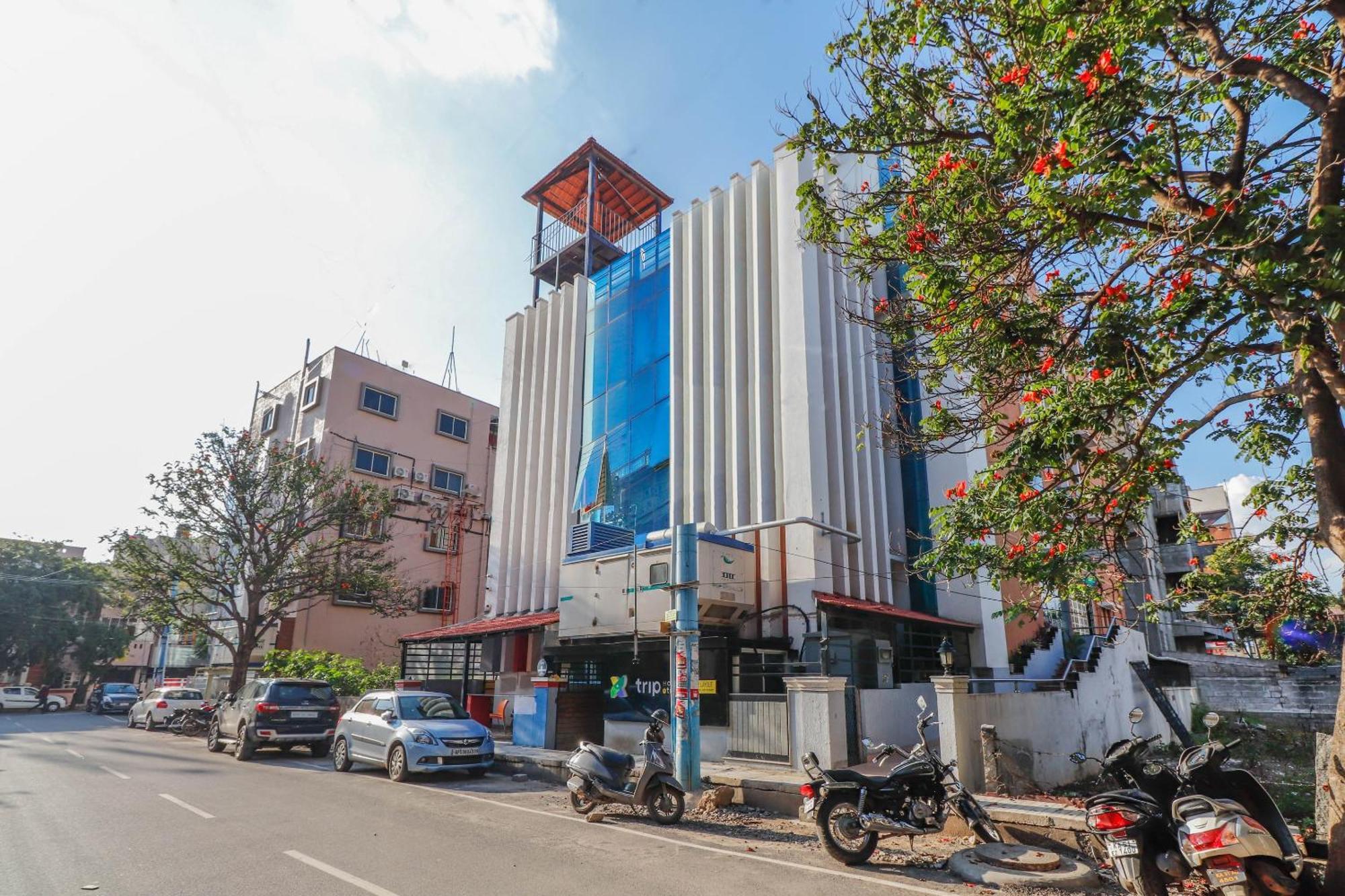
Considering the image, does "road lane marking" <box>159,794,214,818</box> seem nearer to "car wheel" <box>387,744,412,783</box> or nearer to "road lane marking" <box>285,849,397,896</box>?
"road lane marking" <box>285,849,397,896</box>

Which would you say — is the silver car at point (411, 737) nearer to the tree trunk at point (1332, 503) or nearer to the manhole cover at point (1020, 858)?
the manhole cover at point (1020, 858)

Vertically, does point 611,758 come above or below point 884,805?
above

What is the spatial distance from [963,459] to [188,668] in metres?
42.8

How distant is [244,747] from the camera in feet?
52.5

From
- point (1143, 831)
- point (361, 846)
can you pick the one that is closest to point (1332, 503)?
point (1143, 831)

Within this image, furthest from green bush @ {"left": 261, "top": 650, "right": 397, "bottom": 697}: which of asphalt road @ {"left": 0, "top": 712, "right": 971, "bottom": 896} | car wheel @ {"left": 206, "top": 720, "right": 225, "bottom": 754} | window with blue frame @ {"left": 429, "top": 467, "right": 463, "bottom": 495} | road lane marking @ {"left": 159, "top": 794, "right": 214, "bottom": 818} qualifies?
road lane marking @ {"left": 159, "top": 794, "right": 214, "bottom": 818}

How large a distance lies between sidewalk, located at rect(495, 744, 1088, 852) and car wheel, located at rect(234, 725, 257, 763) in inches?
215

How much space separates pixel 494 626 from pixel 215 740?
7.21 m

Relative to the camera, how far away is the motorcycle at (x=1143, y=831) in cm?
539

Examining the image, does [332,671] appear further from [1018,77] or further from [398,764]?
[1018,77]

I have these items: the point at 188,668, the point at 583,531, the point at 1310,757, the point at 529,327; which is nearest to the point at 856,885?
the point at 583,531

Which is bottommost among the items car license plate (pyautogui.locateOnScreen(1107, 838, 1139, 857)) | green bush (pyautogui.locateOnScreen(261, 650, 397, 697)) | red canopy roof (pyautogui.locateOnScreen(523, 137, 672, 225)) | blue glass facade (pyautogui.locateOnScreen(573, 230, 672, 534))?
car license plate (pyautogui.locateOnScreen(1107, 838, 1139, 857))

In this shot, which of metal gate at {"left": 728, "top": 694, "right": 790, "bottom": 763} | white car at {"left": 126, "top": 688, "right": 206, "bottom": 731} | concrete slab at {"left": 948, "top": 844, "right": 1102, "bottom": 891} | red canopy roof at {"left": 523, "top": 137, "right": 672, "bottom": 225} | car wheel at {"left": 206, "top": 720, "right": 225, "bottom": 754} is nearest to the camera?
concrete slab at {"left": 948, "top": 844, "right": 1102, "bottom": 891}

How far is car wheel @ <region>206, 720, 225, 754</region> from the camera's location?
17922mm
